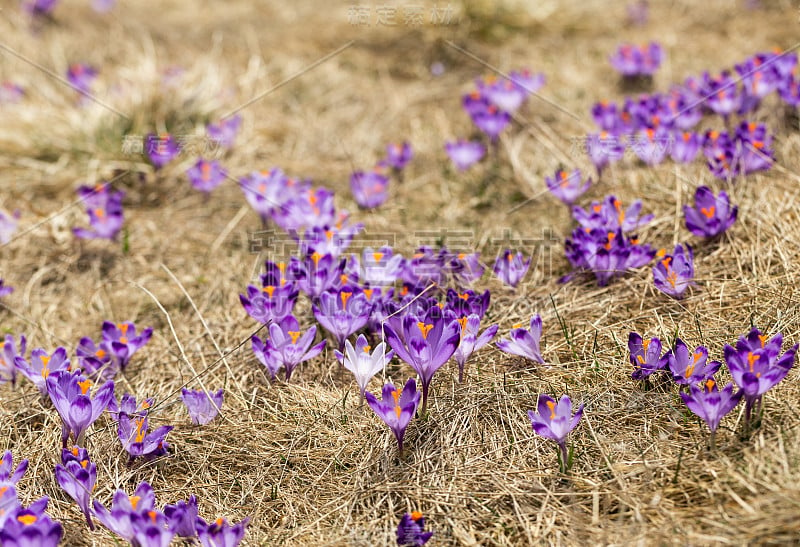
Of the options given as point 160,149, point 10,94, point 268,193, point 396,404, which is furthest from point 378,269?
point 10,94

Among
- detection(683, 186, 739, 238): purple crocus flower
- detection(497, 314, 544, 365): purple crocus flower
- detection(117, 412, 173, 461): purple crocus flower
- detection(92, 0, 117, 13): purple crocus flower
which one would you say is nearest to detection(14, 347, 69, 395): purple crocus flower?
detection(117, 412, 173, 461): purple crocus flower

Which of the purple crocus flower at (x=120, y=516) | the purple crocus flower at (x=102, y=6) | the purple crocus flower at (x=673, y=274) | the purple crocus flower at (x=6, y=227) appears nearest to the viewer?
the purple crocus flower at (x=120, y=516)

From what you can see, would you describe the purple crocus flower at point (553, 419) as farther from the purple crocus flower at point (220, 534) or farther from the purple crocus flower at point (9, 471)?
the purple crocus flower at point (9, 471)

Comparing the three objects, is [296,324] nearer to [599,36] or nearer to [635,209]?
[635,209]

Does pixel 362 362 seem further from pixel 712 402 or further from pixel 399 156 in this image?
pixel 399 156

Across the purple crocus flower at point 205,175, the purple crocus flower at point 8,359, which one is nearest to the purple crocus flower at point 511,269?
the purple crocus flower at point 205,175

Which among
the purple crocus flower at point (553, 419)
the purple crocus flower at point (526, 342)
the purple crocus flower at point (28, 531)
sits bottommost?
the purple crocus flower at point (28, 531)

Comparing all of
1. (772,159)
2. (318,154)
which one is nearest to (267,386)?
(318,154)
